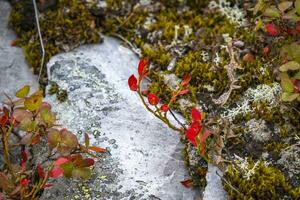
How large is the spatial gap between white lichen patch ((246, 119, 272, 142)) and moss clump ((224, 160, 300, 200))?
199 mm

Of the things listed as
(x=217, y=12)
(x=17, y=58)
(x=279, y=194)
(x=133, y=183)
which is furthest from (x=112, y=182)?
(x=217, y=12)

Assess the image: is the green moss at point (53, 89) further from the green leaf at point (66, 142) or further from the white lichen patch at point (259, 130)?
the white lichen patch at point (259, 130)

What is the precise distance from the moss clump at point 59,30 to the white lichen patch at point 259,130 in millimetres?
1281

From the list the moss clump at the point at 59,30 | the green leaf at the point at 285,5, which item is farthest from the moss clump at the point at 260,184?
the moss clump at the point at 59,30

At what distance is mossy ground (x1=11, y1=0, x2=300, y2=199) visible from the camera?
266 centimetres

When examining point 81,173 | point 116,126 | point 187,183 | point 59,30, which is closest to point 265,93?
point 187,183

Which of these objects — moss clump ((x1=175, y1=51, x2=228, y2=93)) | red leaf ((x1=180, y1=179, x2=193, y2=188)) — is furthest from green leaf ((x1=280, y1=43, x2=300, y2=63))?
red leaf ((x1=180, y1=179, x2=193, y2=188))

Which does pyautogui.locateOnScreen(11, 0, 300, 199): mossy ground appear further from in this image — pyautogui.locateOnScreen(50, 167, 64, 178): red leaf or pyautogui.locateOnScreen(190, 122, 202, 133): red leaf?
pyautogui.locateOnScreen(50, 167, 64, 178): red leaf

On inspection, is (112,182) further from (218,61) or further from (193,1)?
(193,1)

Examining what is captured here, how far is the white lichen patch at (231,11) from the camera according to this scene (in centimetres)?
342

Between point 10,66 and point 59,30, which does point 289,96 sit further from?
point 10,66

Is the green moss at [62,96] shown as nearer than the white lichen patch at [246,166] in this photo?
No

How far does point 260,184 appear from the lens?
2.51 metres

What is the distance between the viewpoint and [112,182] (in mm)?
2650
